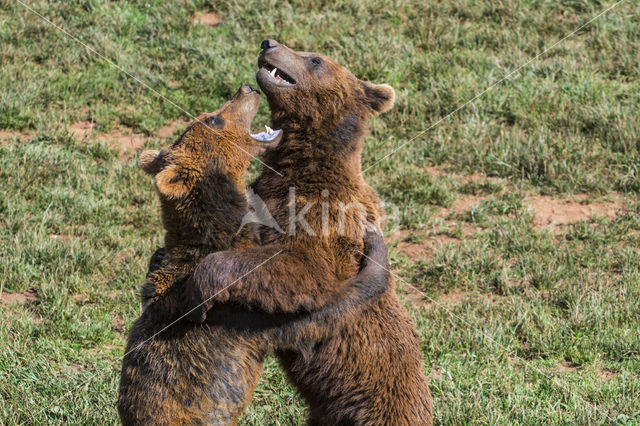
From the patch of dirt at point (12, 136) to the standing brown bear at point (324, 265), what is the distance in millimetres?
4530

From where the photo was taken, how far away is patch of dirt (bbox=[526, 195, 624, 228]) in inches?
333

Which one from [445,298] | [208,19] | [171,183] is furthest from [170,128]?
[171,183]

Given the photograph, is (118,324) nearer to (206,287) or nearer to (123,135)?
(206,287)

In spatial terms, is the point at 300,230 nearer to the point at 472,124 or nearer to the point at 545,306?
the point at 545,306

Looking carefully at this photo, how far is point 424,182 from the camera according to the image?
29.3 ft

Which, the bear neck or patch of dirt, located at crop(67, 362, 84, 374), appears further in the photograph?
patch of dirt, located at crop(67, 362, 84, 374)

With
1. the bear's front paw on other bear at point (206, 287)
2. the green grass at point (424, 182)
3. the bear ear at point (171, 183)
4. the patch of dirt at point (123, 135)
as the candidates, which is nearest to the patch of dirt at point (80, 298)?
the green grass at point (424, 182)

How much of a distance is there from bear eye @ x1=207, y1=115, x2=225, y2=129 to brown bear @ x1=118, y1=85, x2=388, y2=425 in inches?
1.4

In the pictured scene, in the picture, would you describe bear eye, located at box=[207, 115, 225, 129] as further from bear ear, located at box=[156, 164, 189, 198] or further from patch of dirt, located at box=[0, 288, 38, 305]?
patch of dirt, located at box=[0, 288, 38, 305]

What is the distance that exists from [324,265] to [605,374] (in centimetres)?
275

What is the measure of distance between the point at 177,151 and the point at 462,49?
20.4 feet

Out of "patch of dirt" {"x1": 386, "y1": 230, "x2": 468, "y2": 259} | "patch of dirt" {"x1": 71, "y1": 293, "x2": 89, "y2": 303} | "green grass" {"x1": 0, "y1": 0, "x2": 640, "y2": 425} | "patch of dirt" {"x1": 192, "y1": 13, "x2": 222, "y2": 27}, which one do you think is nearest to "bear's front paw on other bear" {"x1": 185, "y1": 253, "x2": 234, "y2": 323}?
"green grass" {"x1": 0, "y1": 0, "x2": 640, "y2": 425}

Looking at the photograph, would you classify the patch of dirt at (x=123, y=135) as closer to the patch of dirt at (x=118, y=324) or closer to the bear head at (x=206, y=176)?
the patch of dirt at (x=118, y=324)

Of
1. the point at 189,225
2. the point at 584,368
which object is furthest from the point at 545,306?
the point at 189,225
